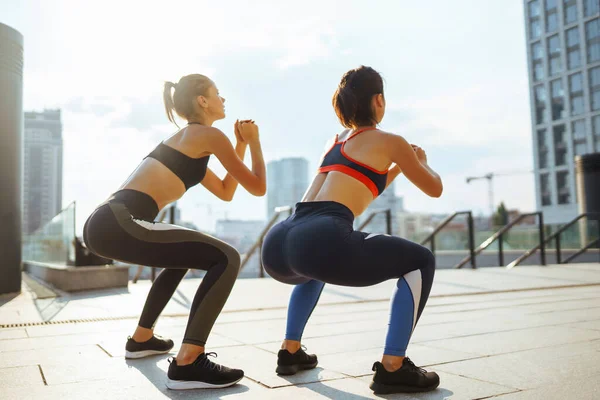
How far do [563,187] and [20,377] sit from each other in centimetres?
5626

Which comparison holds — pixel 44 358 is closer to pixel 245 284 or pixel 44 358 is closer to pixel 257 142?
pixel 257 142

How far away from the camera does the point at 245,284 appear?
7.46m

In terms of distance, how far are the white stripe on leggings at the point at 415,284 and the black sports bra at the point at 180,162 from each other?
1.02 m

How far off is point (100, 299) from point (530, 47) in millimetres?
60520

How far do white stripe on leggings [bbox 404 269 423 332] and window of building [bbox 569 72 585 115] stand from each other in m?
55.4

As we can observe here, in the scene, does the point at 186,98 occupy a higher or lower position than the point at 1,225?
higher

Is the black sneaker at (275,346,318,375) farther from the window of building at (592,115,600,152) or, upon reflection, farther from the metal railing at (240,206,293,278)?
the window of building at (592,115,600,152)

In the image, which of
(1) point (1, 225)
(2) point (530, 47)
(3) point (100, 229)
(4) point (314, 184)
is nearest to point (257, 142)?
(4) point (314, 184)

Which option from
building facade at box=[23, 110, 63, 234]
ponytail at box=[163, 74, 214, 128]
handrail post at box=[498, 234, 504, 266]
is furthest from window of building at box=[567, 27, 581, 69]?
building facade at box=[23, 110, 63, 234]

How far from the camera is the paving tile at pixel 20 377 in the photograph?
2275 mm

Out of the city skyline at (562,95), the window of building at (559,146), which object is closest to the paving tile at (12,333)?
the city skyline at (562,95)

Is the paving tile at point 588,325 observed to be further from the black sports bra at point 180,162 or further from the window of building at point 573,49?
the window of building at point 573,49

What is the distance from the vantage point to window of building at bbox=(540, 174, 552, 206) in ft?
178

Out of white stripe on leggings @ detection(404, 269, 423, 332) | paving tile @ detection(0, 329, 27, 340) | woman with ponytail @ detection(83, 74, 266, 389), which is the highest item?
woman with ponytail @ detection(83, 74, 266, 389)
